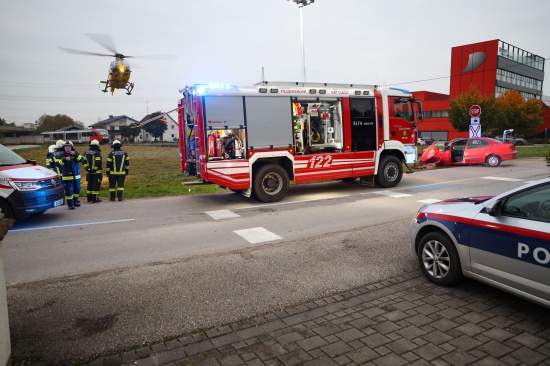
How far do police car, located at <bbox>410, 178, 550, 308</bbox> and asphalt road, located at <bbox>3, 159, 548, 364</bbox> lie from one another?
759 mm

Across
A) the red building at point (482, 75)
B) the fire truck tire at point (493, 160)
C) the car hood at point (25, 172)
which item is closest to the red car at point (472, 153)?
the fire truck tire at point (493, 160)

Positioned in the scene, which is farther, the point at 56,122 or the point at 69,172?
the point at 56,122

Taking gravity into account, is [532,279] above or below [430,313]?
above

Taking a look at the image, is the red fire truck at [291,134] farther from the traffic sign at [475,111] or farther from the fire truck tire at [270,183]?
the traffic sign at [475,111]

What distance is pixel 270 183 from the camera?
10484 millimetres

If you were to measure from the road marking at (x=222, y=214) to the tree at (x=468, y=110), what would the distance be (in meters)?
41.0

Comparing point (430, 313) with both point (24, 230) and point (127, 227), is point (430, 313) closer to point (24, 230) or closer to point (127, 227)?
point (127, 227)

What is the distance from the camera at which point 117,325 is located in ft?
12.4

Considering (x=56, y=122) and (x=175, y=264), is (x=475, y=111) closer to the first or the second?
(x=175, y=264)

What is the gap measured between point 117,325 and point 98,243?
3.38 m

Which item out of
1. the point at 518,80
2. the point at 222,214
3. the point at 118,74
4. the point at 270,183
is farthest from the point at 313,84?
the point at 518,80

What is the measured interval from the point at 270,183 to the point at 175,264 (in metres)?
5.28

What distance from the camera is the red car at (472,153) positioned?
18.1 meters

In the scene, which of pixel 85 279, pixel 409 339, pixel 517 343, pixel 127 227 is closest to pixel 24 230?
pixel 127 227
